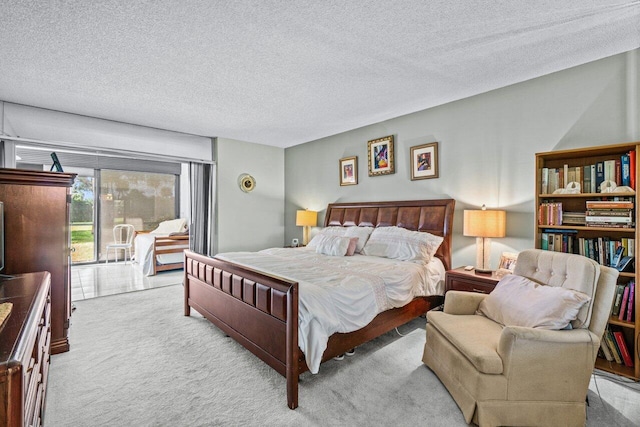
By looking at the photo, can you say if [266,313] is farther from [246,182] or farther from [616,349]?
[246,182]

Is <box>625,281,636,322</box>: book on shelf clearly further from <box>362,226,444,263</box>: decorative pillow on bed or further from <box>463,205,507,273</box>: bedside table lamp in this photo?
<box>362,226,444,263</box>: decorative pillow on bed

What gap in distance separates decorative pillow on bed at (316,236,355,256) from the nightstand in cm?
120

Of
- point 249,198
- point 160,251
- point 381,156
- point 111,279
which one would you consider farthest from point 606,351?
point 111,279

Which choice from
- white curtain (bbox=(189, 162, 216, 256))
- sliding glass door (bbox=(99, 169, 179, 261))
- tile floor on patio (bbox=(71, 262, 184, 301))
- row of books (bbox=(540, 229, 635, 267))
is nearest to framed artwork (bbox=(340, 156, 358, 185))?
white curtain (bbox=(189, 162, 216, 256))

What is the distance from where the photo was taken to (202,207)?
530 cm

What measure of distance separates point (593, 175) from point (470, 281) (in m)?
1.32

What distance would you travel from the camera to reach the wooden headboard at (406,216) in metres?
3.46

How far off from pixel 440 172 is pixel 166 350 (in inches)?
139

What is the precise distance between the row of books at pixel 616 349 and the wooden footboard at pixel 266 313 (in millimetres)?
1375

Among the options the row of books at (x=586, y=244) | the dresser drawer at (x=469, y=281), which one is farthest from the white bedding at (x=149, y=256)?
the row of books at (x=586, y=244)

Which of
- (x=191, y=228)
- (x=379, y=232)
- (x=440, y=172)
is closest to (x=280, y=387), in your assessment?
(x=379, y=232)

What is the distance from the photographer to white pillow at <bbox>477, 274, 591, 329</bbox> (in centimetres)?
171

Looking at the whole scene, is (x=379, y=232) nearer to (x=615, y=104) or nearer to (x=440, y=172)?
(x=440, y=172)

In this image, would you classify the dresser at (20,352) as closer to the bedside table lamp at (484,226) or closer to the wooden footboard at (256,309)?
the wooden footboard at (256,309)
